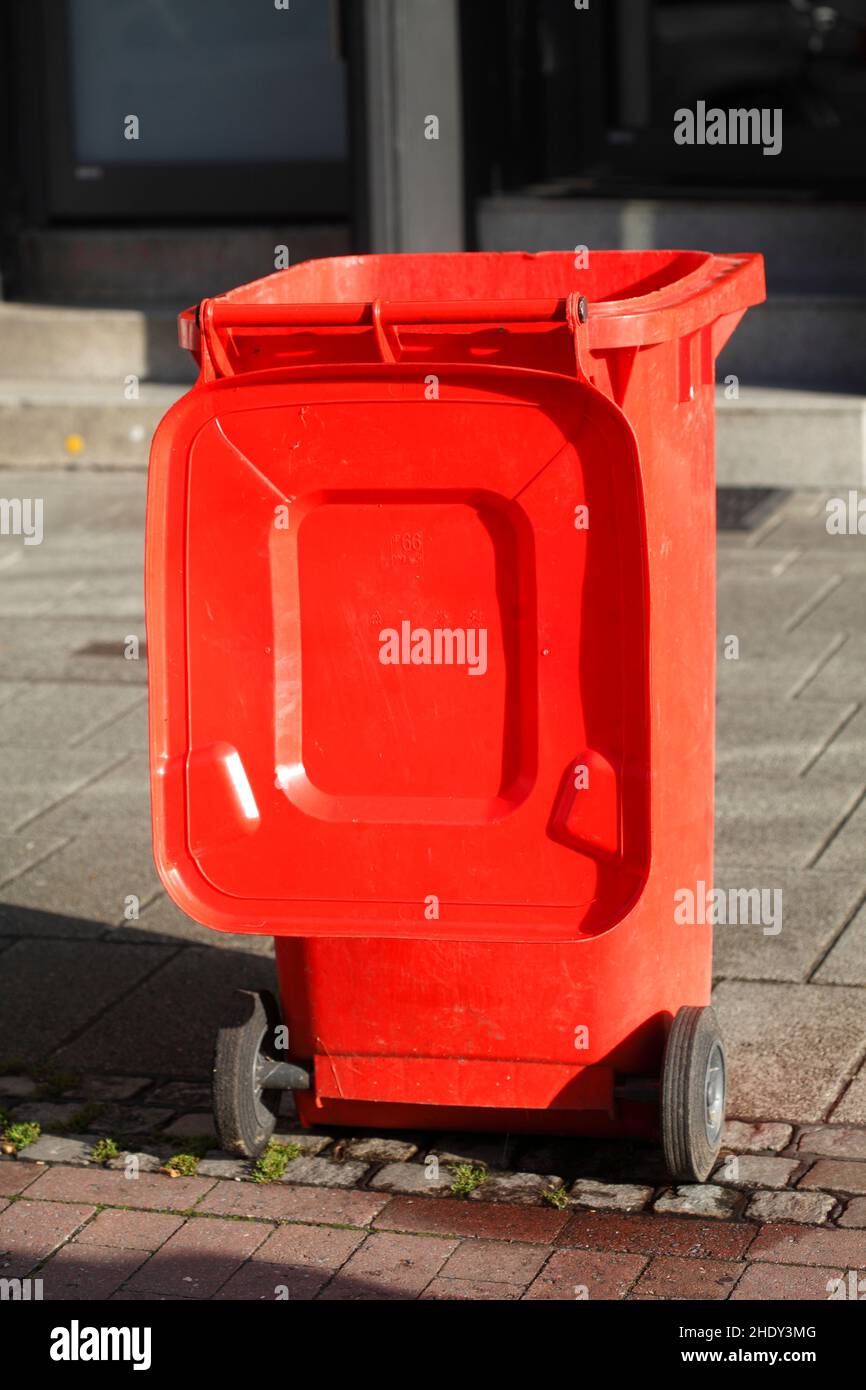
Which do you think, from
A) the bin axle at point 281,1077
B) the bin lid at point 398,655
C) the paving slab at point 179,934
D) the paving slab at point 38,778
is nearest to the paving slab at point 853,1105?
the bin lid at point 398,655

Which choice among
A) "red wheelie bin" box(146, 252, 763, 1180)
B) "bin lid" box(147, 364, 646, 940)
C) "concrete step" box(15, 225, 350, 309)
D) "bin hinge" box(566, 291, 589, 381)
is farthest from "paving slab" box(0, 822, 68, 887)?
"concrete step" box(15, 225, 350, 309)

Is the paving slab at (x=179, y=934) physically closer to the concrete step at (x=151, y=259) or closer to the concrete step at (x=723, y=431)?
the concrete step at (x=723, y=431)

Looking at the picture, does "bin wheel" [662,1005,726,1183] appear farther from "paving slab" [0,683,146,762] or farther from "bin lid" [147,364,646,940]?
"paving slab" [0,683,146,762]

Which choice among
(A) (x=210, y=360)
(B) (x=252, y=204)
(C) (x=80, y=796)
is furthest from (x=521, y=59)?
(A) (x=210, y=360)

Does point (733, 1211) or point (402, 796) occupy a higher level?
point (402, 796)

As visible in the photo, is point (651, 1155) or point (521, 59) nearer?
point (651, 1155)

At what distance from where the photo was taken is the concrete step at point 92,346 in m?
10.7

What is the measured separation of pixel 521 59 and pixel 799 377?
94.4 inches

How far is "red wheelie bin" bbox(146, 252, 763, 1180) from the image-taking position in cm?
342

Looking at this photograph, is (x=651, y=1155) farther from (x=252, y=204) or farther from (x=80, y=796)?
(x=252, y=204)

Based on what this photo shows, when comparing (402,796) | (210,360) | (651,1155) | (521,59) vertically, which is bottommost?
(651,1155)

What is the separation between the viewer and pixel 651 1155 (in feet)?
12.9

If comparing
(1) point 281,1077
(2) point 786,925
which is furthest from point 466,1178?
(2) point 786,925

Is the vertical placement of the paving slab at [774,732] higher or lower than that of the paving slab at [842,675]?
lower
